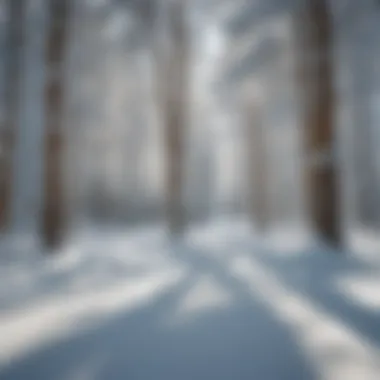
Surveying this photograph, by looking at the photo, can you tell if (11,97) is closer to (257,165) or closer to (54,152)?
(54,152)

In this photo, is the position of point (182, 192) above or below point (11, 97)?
below

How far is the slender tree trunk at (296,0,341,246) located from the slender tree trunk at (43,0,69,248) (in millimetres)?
4539

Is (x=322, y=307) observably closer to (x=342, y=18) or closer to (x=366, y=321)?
(x=366, y=321)

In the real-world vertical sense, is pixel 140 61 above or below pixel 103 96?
above

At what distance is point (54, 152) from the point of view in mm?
6266

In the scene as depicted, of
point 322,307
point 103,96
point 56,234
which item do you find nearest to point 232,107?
point 103,96

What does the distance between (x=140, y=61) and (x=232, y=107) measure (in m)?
4.06

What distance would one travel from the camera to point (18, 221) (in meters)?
12.3

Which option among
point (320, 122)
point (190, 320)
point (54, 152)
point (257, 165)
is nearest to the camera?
point (190, 320)

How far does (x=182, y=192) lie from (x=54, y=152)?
10.2 feet

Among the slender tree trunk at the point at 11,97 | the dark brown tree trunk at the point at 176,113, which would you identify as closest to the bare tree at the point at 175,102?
the dark brown tree trunk at the point at 176,113

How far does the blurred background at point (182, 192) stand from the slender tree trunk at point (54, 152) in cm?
3

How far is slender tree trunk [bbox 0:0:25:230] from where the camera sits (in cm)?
754

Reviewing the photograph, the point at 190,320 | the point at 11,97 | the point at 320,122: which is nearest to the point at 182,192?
the point at 320,122
